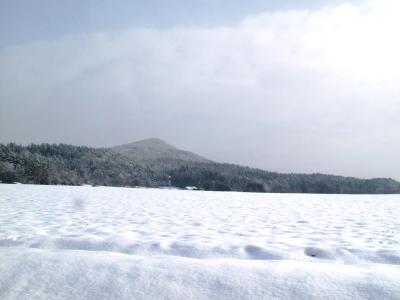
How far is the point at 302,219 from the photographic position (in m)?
9.38

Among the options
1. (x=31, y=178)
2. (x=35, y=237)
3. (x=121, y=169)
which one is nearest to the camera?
(x=35, y=237)

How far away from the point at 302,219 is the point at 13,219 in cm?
702

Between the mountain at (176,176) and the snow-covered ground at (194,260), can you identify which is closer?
the snow-covered ground at (194,260)

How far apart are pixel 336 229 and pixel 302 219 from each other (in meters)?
1.76

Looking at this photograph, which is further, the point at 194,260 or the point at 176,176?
the point at 176,176

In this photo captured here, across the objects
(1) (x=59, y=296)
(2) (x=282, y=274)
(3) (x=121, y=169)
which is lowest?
(1) (x=59, y=296)

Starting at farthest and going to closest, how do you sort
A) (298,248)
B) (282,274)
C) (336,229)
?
(336,229) → (298,248) → (282,274)

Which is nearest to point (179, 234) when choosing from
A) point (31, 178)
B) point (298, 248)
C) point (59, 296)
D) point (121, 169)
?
point (298, 248)

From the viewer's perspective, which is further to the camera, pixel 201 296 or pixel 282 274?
pixel 282 274

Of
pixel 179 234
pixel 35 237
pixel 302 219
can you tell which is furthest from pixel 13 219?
pixel 302 219

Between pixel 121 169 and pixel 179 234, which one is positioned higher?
pixel 121 169

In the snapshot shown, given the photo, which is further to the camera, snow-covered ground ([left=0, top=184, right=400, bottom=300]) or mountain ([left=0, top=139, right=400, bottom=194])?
mountain ([left=0, top=139, right=400, bottom=194])

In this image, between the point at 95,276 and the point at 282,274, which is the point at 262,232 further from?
the point at 95,276

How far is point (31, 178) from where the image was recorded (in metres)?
37.0
